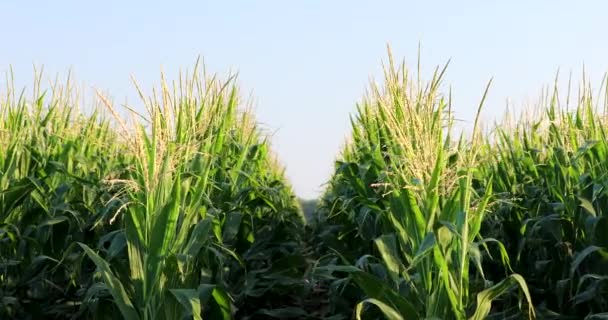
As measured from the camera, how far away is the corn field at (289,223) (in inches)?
191

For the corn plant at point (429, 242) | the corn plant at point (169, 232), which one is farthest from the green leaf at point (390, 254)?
the corn plant at point (169, 232)

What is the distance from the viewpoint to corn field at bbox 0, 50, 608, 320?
4.86 meters

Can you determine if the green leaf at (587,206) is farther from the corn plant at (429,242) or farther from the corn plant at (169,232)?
the corn plant at (169,232)

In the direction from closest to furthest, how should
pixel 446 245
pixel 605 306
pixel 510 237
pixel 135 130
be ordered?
pixel 446 245 < pixel 135 130 < pixel 605 306 < pixel 510 237

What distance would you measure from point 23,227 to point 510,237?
418 centimetres

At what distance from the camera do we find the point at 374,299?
4.68m

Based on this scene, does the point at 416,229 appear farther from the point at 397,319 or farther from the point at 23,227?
the point at 23,227

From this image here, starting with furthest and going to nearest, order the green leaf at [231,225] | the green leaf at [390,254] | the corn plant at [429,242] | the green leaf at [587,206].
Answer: the green leaf at [231,225], the green leaf at [587,206], the green leaf at [390,254], the corn plant at [429,242]

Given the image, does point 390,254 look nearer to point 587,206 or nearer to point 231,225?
point 231,225

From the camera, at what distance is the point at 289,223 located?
29.6 ft

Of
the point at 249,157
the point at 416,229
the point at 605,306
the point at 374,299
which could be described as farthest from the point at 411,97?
the point at 249,157

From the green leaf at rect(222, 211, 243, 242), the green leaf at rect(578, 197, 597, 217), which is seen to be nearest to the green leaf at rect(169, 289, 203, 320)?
the green leaf at rect(222, 211, 243, 242)

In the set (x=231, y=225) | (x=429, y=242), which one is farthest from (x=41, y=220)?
(x=429, y=242)

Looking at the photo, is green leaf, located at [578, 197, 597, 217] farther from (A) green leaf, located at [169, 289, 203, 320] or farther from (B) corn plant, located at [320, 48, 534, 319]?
(A) green leaf, located at [169, 289, 203, 320]
